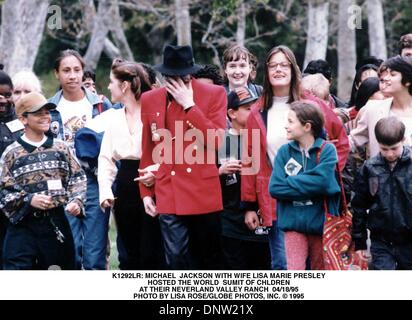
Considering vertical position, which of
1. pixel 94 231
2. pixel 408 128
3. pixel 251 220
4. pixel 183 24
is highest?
pixel 183 24

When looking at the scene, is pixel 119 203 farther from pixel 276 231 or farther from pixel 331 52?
pixel 331 52

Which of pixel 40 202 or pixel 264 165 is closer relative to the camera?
pixel 40 202

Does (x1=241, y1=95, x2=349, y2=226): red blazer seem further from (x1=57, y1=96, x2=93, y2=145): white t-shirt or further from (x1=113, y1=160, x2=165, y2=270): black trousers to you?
(x1=57, y1=96, x2=93, y2=145): white t-shirt

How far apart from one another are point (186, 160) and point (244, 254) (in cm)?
130

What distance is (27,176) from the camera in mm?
8109

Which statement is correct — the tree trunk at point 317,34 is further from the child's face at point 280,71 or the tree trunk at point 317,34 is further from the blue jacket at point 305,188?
the blue jacket at point 305,188

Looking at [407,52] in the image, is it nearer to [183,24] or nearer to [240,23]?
[183,24]

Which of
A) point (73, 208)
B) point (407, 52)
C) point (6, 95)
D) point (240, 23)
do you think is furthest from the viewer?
point (240, 23)

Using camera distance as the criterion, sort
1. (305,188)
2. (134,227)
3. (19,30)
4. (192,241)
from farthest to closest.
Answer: (19,30) < (134,227) < (192,241) < (305,188)

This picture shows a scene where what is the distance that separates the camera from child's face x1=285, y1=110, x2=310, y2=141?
772 cm

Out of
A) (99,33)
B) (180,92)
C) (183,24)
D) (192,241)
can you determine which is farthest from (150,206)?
(99,33)

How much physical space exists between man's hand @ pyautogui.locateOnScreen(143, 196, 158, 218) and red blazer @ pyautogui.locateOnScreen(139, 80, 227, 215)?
87 mm

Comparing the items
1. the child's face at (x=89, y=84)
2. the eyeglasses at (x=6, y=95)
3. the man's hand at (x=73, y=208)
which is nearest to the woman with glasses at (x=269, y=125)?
the man's hand at (x=73, y=208)

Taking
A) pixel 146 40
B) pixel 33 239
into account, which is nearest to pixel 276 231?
pixel 33 239
